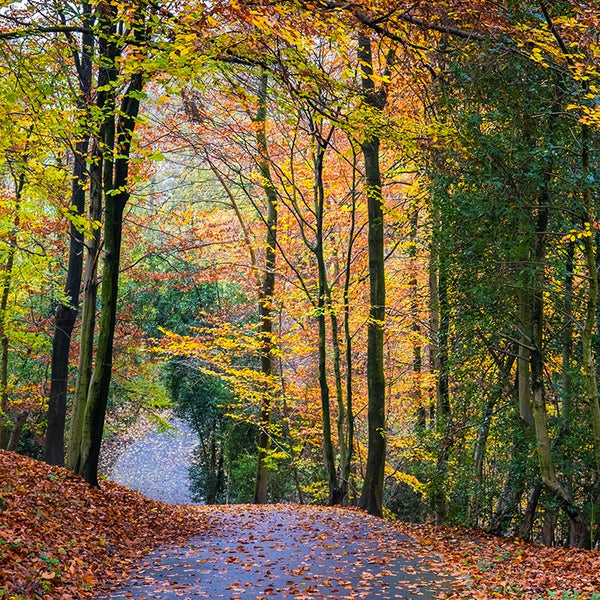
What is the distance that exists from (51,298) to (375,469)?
976 cm

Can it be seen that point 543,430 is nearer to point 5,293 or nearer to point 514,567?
point 514,567

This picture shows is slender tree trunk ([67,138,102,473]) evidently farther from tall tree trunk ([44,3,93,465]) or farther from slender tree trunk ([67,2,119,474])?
tall tree trunk ([44,3,93,465])

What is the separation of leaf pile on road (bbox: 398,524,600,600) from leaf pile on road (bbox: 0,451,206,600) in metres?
3.81

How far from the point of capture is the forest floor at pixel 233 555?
19.5 feet

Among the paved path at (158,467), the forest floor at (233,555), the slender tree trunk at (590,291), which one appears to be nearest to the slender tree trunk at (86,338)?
the forest floor at (233,555)

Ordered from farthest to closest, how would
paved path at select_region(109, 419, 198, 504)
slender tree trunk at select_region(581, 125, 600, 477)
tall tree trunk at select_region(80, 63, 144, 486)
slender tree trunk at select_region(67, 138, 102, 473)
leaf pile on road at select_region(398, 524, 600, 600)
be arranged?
paved path at select_region(109, 419, 198, 504) → slender tree trunk at select_region(67, 138, 102, 473) → tall tree trunk at select_region(80, 63, 144, 486) → slender tree trunk at select_region(581, 125, 600, 477) → leaf pile on road at select_region(398, 524, 600, 600)

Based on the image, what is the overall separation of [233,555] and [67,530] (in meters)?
2.09

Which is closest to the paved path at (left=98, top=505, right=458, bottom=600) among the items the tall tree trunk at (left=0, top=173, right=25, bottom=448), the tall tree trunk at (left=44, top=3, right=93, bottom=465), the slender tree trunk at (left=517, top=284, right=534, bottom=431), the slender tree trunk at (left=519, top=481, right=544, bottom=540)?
the slender tree trunk at (left=519, top=481, right=544, bottom=540)

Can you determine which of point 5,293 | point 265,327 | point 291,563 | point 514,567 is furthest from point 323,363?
point 5,293

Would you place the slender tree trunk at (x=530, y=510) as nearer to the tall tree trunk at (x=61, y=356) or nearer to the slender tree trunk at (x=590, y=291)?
the slender tree trunk at (x=590, y=291)

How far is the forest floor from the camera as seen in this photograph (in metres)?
5.95

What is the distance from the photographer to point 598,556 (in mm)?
7238

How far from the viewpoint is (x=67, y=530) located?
7.41 metres

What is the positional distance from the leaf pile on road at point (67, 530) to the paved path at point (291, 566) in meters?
0.38
